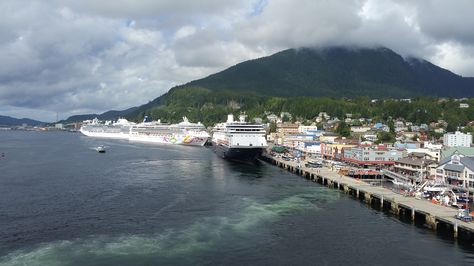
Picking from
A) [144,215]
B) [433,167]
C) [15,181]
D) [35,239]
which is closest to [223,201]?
[144,215]

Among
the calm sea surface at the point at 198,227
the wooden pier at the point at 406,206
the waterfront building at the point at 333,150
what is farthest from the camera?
the waterfront building at the point at 333,150

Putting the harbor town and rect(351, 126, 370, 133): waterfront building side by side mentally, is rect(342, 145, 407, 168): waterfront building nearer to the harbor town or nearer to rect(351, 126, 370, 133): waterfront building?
the harbor town

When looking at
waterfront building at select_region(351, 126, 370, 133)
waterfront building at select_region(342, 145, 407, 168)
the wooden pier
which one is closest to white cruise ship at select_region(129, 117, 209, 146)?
waterfront building at select_region(351, 126, 370, 133)

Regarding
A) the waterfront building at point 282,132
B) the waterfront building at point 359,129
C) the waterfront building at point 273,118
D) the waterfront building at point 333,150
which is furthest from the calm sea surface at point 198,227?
Answer: the waterfront building at point 273,118

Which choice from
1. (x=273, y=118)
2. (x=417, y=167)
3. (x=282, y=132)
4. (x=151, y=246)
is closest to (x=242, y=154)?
(x=417, y=167)

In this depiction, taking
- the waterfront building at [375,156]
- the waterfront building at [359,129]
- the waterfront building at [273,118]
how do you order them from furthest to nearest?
the waterfront building at [273,118] < the waterfront building at [359,129] < the waterfront building at [375,156]

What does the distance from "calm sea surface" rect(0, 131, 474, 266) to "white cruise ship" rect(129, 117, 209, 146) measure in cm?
8800

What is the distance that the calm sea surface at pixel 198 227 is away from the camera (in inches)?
1142

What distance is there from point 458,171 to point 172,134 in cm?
11157

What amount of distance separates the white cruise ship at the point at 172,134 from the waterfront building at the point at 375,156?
254 ft

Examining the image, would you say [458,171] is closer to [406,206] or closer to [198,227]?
[406,206]

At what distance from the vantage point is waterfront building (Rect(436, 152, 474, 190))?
5344 centimetres

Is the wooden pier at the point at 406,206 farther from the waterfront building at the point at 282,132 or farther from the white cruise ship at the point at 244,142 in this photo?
the waterfront building at the point at 282,132

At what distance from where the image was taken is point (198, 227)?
35344 millimetres
